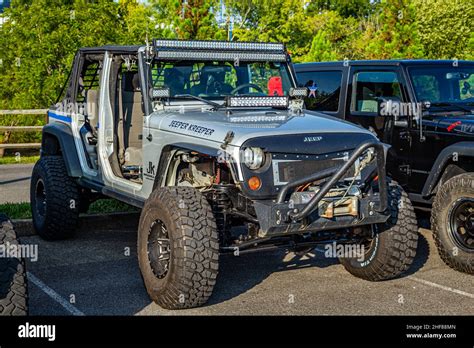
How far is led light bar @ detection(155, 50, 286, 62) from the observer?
275 inches

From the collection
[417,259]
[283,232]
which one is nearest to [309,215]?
[283,232]

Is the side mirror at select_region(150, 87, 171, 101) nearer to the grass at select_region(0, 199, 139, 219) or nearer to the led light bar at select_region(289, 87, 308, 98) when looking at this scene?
the led light bar at select_region(289, 87, 308, 98)

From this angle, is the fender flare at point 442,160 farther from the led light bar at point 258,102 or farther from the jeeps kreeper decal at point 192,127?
the jeeps kreeper decal at point 192,127

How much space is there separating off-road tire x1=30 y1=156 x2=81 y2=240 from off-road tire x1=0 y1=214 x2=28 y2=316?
318 cm

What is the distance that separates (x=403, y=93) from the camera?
8.29m

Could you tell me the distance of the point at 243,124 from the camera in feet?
19.8

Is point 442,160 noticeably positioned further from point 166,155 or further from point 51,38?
point 51,38

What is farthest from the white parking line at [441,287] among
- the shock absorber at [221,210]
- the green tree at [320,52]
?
the green tree at [320,52]

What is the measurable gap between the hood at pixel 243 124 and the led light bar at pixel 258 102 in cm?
10

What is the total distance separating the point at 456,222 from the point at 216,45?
296 cm

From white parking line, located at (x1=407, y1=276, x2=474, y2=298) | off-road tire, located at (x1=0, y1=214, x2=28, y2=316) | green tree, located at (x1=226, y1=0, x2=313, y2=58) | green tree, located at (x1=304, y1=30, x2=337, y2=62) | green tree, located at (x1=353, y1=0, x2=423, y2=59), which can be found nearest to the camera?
off-road tire, located at (x1=0, y1=214, x2=28, y2=316)

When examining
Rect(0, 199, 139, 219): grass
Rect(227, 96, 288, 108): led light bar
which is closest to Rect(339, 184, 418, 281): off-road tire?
Rect(227, 96, 288, 108): led light bar

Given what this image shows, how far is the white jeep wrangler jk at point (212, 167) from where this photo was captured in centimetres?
562

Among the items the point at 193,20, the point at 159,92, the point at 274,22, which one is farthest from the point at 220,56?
the point at 274,22
